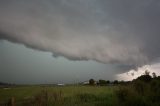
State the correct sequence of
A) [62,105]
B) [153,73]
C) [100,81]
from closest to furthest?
[62,105] < [153,73] < [100,81]

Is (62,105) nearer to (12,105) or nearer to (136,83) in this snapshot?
(12,105)

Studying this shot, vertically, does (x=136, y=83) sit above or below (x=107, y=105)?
above

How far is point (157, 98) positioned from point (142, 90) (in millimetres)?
3478

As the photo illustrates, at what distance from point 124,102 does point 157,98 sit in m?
3.54

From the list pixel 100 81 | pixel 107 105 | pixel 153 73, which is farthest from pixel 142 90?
pixel 100 81

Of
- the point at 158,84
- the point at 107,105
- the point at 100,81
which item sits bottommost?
the point at 107,105

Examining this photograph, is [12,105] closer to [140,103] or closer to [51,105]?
[51,105]

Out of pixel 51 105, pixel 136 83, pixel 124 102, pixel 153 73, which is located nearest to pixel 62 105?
pixel 51 105

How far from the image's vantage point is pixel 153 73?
121 ft

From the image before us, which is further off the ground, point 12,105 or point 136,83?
point 136,83

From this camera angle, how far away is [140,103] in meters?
22.4

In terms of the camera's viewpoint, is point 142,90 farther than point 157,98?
Yes

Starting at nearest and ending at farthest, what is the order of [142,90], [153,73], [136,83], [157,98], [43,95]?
[43,95] → [157,98] → [142,90] → [136,83] → [153,73]

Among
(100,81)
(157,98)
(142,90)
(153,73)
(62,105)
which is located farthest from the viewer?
(100,81)
